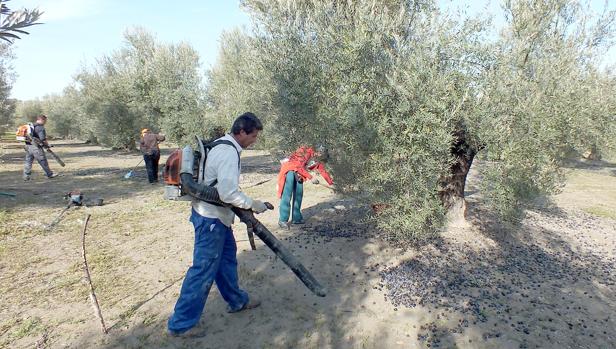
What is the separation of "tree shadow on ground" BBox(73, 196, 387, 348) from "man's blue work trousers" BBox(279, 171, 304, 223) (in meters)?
1.82

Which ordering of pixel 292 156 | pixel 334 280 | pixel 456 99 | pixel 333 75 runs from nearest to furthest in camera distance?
pixel 456 99 → pixel 334 280 → pixel 333 75 → pixel 292 156

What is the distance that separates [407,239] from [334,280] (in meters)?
1.77

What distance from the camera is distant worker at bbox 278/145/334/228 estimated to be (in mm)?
7731

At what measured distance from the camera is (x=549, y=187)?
6.59 m

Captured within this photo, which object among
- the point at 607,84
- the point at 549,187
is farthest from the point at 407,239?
the point at 607,84

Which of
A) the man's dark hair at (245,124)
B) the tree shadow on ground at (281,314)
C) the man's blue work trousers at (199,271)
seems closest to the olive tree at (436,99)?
the tree shadow on ground at (281,314)

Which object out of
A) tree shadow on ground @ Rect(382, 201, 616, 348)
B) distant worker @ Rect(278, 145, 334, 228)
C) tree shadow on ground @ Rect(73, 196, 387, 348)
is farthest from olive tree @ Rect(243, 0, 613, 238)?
tree shadow on ground @ Rect(73, 196, 387, 348)

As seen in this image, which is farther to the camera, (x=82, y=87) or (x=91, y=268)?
(x=82, y=87)

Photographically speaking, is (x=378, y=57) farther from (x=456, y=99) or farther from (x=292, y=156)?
(x=292, y=156)

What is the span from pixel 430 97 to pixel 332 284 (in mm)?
3638

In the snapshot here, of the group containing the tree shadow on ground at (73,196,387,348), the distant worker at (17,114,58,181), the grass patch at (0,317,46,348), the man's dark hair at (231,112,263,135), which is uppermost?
the man's dark hair at (231,112,263,135)

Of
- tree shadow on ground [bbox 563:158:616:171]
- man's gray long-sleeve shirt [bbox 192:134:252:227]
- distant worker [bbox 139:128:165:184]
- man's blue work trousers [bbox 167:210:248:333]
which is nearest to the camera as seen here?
man's gray long-sleeve shirt [bbox 192:134:252:227]

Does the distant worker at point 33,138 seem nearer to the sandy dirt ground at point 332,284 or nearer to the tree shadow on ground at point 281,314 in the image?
the sandy dirt ground at point 332,284

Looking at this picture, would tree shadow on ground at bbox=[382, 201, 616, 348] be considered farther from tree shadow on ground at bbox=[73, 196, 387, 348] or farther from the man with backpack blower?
the man with backpack blower
